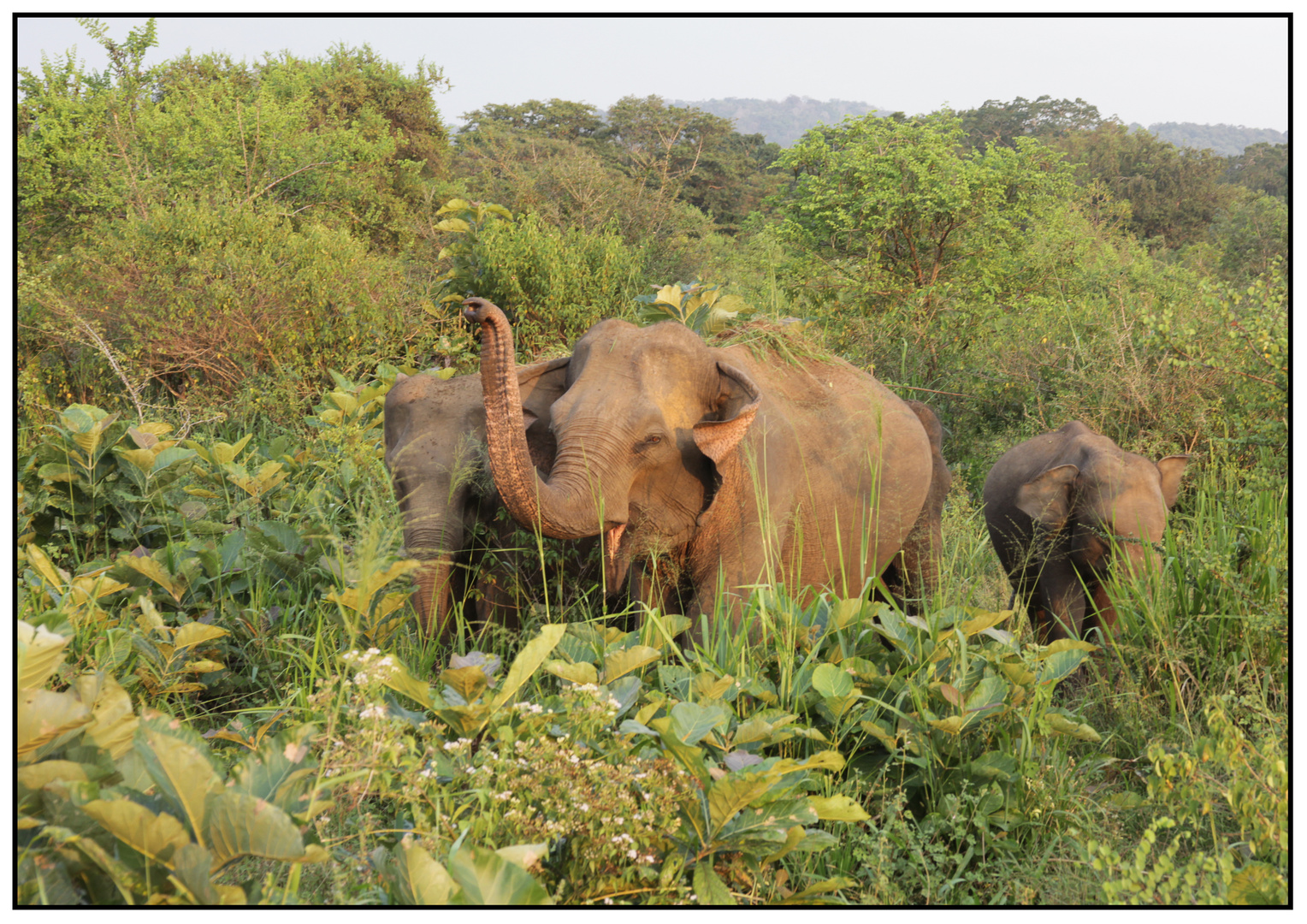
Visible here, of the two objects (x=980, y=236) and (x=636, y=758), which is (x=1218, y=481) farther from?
(x=980, y=236)

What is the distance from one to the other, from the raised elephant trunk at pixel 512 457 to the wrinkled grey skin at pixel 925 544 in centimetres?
274

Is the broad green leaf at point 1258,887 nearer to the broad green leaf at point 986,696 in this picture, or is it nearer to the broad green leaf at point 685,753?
the broad green leaf at point 986,696

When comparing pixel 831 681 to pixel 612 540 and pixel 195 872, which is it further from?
pixel 195 872

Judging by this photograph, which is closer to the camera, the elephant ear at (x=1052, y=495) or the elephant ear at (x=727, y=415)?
the elephant ear at (x=727, y=415)

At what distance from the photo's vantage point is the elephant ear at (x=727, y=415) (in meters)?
4.25

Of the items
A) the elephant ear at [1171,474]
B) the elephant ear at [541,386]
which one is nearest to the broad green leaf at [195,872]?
the elephant ear at [541,386]

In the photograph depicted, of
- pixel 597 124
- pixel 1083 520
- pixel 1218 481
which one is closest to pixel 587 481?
pixel 1083 520

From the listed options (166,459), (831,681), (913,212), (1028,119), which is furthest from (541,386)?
(1028,119)

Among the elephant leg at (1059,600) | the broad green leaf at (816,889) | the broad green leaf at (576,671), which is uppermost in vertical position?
the broad green leaf at (576,671)

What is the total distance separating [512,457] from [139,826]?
6.52 feet

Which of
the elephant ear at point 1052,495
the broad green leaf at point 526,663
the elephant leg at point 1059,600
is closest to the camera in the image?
the broad green leaf at point 526,663

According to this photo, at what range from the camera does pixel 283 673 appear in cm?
393

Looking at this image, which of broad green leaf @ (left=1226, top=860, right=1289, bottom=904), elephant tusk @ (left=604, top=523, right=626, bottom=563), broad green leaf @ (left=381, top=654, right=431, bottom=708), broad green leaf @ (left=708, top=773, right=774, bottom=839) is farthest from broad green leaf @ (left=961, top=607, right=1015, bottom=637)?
broad green leaf @ (left=381, top=654, right=431, bottom=708)

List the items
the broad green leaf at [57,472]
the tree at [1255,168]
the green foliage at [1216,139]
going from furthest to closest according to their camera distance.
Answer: the green foliage at [1216,139] < the tree at [1255,168] < the broad green leaf at [57,472]
